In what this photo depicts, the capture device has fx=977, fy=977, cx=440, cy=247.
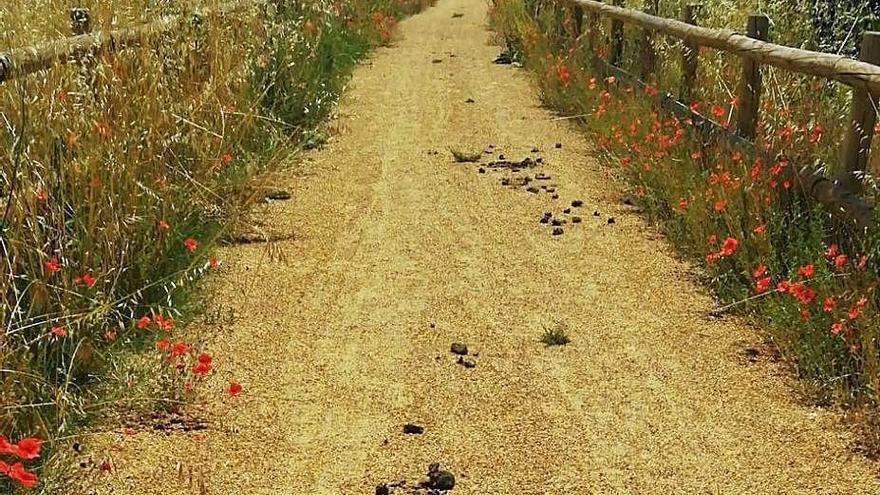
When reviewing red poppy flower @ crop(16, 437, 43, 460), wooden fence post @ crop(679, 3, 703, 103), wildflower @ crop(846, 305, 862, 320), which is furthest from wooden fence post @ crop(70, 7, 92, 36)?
wooden fence post @ crop(679, 3, 703, 103)

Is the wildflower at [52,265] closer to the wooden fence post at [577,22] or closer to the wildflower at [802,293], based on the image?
the wildflower at [802,293]

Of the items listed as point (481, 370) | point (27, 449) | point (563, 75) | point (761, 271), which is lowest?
point (481, 370)

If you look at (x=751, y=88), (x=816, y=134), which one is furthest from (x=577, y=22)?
(x=816, y=134)

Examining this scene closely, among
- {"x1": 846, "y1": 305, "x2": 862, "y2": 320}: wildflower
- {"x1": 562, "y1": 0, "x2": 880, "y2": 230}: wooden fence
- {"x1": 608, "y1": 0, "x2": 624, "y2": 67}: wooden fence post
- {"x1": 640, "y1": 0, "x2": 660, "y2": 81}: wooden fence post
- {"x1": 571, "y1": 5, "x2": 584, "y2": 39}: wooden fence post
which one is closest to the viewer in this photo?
{"x1": 846, "y1": 305, "x2": 862, "y2": 320}: wildflower

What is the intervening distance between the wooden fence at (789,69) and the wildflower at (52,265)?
3390 millimetres

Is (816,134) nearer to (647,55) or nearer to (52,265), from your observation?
(52,265)

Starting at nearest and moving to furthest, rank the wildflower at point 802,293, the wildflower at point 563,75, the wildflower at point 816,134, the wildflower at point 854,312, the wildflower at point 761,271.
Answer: the wildflower at point 854,312
the wildflower at point 802,293
the wildflower at point 761,271
the wildflower at point 816,134
the wildflower at point 563,75

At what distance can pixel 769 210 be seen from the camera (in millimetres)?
5148

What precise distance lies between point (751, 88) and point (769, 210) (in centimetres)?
126

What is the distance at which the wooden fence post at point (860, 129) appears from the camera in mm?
4617

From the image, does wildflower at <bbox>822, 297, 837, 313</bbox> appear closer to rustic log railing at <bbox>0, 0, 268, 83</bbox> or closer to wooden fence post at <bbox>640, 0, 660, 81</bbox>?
rustic log railing at <bbox>0, 0, 268, 83</bbox>

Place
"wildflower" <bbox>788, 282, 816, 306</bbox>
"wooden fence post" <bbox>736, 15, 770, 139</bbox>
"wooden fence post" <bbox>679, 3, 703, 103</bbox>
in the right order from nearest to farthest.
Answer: "wildflower" <bbox>788, 282, 816, 306</bbox>
"wooden fence post" <bbox>736, 15, 770, 139</bbox>
"wooden fence post" <bbox>679, 3, 703, 103</bbox>

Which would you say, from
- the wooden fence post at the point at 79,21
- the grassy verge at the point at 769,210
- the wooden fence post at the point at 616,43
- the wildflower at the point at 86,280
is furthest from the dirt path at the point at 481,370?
the wooden fence post at the point at 616,43

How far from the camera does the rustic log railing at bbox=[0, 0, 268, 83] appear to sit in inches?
161
